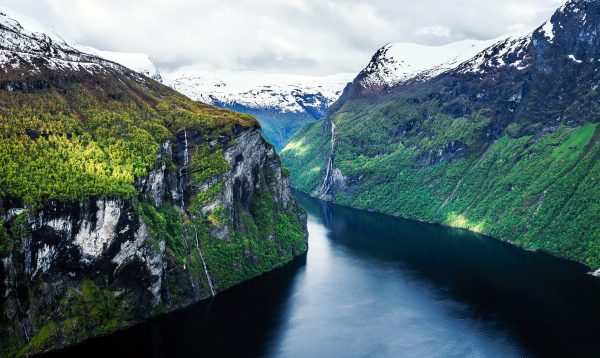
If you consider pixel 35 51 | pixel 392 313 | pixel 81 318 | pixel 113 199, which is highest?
pixel 35 51

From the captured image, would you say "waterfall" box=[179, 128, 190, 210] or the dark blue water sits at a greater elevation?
"waterfall" box=[179, 128, 190, 210]

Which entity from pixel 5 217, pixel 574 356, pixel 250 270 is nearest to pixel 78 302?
pixel 5 217

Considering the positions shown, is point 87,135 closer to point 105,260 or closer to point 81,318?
point 105,260

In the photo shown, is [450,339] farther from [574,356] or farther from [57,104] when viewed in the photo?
[57,104]

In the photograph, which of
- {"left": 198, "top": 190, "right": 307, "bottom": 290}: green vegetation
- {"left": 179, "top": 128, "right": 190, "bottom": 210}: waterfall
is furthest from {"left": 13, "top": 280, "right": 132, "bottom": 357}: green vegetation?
{"left": 179, "top": 128, "right": 190, "bottom": 210}: waterfall

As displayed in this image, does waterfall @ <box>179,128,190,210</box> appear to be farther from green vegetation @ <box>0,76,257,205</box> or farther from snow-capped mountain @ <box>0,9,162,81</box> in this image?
snow-capped mountain @ <box>0,9,162,81</box>

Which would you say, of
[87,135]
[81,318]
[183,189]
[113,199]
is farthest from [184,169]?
[81,318]
